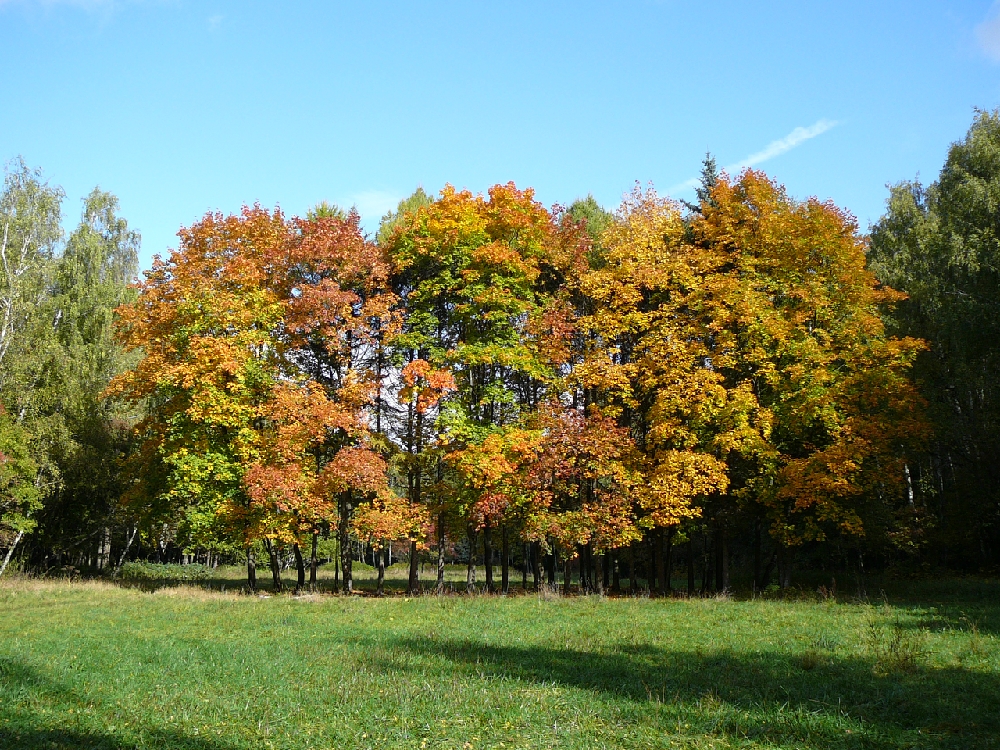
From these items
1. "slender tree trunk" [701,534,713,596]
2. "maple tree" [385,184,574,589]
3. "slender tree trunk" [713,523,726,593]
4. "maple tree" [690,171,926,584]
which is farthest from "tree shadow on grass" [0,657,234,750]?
"slender tree trunk" [701,534,713,596]

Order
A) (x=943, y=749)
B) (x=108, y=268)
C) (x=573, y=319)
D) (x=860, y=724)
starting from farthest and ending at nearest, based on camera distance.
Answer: (x=108, y=268) → (x=573, y=319) → (x=860, y=724) → (x=943, y=749)

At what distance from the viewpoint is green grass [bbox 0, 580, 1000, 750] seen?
29.7ft

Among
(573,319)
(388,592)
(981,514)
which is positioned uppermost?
(573,319)

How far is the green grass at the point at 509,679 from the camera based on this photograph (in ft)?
29.7

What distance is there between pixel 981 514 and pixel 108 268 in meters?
48.6

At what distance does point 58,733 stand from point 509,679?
6.44m

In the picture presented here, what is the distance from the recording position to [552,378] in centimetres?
3027

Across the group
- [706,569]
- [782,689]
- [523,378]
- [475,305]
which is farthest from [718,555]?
[782,689]

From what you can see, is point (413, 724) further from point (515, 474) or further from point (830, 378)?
point (830, 378)

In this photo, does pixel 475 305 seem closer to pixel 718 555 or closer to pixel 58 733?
pixel 718 555

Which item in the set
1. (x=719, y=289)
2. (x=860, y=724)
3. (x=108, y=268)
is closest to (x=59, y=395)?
(x=108, y=268)

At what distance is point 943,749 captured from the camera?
27.8ft

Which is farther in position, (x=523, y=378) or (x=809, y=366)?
(x=523, y=378)

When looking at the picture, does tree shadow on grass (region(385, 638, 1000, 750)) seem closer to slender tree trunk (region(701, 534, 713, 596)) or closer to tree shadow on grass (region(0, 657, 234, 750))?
tree shadow on grass (region(0, 657, 234, 750))
